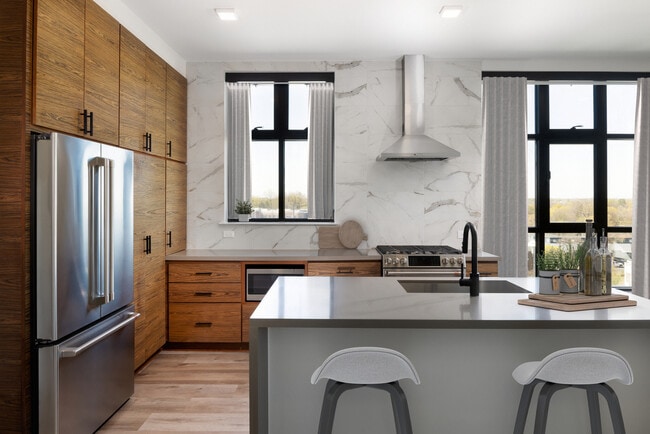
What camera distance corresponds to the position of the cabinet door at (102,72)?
298 cm

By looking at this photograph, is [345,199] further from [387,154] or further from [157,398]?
[157,398]

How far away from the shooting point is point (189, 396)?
3412mm

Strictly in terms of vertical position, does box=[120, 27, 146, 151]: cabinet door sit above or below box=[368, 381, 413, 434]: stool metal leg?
above

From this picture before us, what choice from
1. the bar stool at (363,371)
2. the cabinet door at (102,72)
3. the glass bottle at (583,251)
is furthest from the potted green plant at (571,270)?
the cabinet door at (102,72)

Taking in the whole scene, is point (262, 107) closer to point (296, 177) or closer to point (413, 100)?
point (296, 177)

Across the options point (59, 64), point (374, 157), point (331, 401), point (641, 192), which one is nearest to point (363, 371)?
point (331, 401)

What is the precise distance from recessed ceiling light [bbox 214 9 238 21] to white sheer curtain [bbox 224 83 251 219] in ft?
4.14

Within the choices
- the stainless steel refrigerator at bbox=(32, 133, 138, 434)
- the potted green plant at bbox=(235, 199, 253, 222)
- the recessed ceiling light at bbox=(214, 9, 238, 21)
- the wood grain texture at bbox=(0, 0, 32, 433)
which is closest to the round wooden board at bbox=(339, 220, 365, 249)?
the potted green plant at bbox=(235, 199, 253, 222)

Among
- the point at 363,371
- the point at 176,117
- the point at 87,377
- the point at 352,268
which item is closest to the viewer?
the point at 363,371

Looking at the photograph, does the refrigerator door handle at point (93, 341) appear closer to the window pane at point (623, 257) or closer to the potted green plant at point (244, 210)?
the potted green plant at point (244, 210)

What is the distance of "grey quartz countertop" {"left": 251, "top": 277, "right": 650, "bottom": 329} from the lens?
190cm

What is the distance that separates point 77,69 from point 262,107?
99.9 inches

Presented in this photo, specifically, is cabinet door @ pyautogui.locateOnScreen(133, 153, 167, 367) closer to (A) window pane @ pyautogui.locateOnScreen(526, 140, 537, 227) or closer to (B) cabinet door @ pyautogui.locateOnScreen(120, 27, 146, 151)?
(B) cabinet door @ pyautogui.locateOnScreen(120, 27, 146, 151)

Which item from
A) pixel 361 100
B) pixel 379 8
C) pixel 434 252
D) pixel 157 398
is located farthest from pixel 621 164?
pixel 157 398
